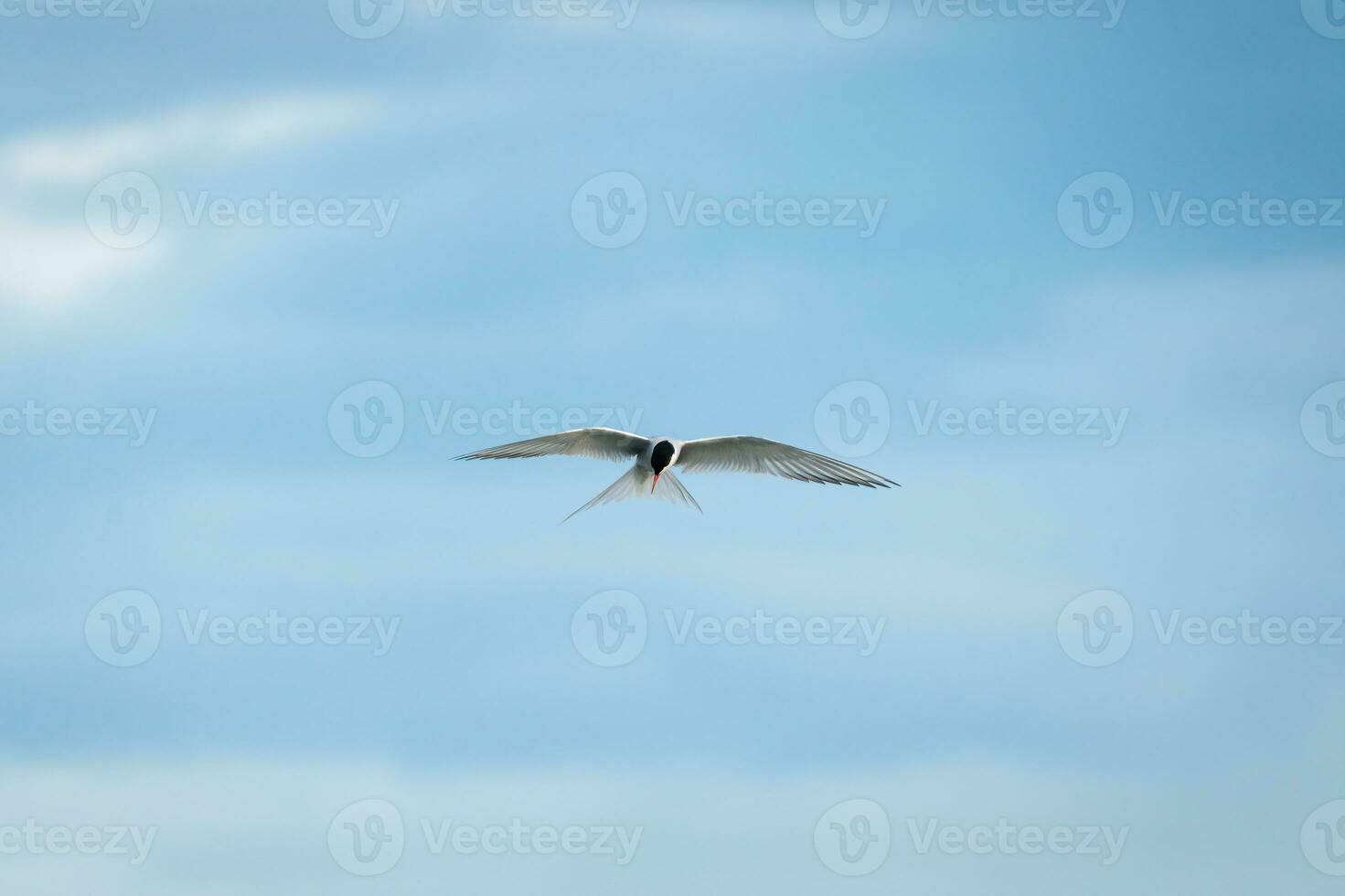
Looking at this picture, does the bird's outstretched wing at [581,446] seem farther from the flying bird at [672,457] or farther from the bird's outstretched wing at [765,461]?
the bird's outstretched wing at [765,461]

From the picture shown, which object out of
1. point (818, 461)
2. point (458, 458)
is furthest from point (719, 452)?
point (458, 458)

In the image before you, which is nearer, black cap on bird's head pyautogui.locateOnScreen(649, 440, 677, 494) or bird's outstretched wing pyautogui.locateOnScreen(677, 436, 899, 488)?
black cap on bird's head pyautogui.locateOnScreen(649, 440, 677, 494)

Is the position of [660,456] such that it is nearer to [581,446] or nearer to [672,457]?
[672,457]

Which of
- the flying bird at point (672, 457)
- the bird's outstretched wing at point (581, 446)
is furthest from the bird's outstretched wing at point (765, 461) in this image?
the bird's outstretched wing at point (581, 446)

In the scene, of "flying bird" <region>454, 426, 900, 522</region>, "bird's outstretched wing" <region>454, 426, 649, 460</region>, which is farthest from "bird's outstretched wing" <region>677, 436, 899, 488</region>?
"bird's outstretched wing" <region>454, 426, 649, 460</region>

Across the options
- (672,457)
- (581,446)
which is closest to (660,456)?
(672,457)

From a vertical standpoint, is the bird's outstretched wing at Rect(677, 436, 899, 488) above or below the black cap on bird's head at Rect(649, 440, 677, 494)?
above

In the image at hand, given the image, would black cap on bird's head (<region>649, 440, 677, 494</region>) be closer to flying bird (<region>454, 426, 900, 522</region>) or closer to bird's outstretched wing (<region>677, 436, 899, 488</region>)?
flying bird (<region>454, 426, 900, 522</region>)
